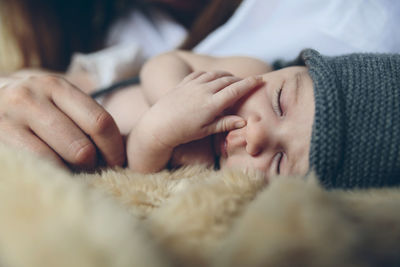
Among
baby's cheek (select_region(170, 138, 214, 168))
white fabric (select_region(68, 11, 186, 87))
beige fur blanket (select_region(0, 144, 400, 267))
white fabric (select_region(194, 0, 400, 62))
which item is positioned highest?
white fabric (select_region(194, 0, 400, 62))

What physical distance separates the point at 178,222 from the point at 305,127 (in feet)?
1.23

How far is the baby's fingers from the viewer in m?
0.69

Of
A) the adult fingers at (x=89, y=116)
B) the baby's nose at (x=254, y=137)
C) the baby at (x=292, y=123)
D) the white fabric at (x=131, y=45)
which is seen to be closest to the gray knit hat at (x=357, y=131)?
the baby at (x=292, y=123)

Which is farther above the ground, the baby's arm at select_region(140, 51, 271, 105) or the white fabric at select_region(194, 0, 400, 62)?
the white fabric at select_region(194, 0, 400, 62)

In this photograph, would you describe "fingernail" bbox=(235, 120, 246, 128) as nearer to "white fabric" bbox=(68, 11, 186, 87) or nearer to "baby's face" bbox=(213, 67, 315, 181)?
"baby's face" bbox=(213, 67, 315, 181)

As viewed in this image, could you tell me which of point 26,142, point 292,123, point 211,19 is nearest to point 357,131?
point 292,123

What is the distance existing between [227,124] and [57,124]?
37cm

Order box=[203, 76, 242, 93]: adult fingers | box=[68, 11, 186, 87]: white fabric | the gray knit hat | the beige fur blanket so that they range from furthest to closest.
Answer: box=[68, 11, 186, 87]: white fabric → box=[203, 76, 242, 93]: adult fingers → the gray knit hat → the beige fur blanket

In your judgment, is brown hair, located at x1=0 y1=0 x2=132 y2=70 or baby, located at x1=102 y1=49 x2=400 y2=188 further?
brown hair, located at x1=0 y1=0 x2=132 y2=70

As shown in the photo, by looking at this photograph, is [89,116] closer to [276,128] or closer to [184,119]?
[184,119]

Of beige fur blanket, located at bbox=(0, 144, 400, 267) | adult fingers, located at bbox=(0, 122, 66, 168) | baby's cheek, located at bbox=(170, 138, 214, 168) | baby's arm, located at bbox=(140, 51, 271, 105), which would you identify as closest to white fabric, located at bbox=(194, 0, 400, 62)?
→ baby's arm, located at bbox=(140, 51, 271, 105)

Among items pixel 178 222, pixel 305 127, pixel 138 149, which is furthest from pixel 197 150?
pixel 178 222

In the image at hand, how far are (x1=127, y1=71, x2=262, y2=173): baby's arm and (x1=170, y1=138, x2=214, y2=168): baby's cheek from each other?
27mm

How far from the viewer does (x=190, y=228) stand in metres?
0.40
